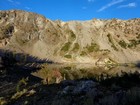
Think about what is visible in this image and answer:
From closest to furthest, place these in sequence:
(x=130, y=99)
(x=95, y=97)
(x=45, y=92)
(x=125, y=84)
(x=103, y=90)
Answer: (x=130, y=99) → (x=95, y=97) → (x=103, y=90) → (x=125, y=84) → (x=45, y=92)

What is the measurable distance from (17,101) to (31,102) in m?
1.50

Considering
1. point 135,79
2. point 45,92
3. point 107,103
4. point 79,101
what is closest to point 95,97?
point 79,101

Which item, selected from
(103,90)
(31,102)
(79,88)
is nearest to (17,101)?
(31,102)

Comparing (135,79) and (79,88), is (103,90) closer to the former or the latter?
(79,88)

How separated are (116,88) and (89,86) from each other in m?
1.48

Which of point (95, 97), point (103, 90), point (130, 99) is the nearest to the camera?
point (130, 99)

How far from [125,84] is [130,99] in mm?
5190

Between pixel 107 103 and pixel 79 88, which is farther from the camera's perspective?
pixel 79 88

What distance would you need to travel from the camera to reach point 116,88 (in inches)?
549

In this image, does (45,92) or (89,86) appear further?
(45,92)

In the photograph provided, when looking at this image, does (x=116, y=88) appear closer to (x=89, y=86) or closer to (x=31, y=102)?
(x=89, y=86)

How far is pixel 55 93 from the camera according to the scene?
50.5 feet

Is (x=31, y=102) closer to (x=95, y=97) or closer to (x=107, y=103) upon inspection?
(x=95, y=97)

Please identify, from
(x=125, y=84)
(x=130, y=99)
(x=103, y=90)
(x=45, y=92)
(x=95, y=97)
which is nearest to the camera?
(x=130, y=99)
